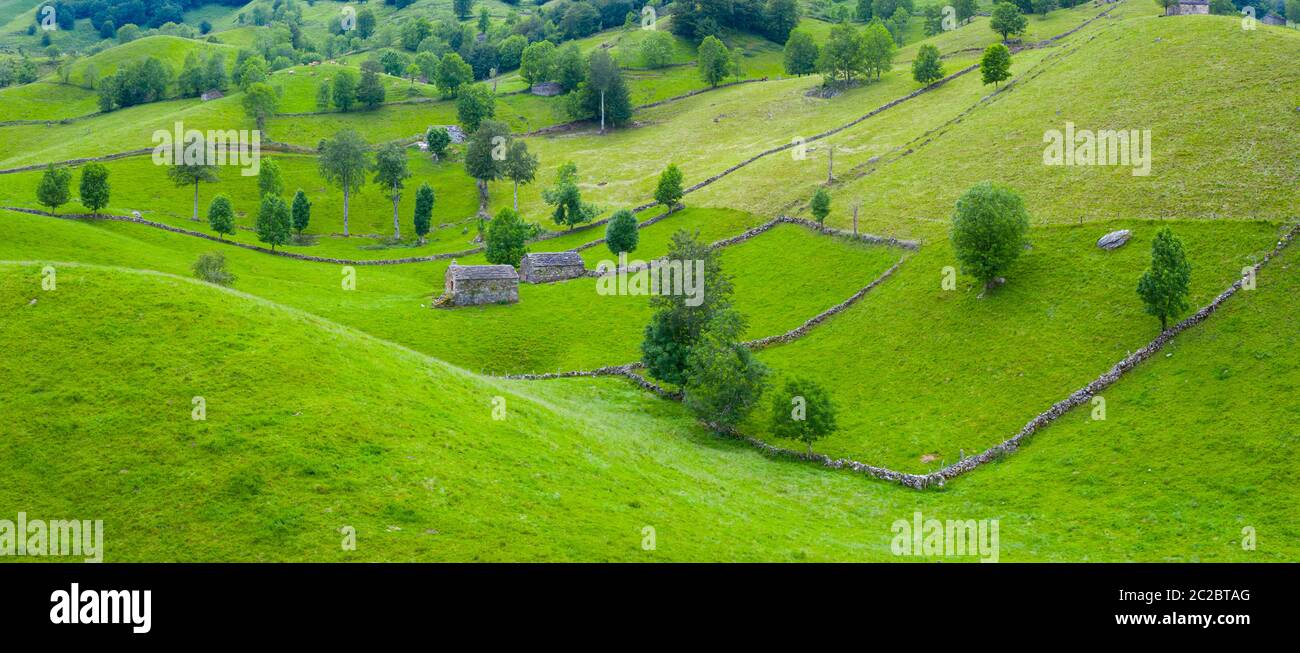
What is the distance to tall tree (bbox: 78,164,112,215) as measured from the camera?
10619cm

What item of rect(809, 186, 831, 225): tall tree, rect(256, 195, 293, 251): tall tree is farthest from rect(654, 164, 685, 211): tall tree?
rect(256, 195, 293, 251): tall tree

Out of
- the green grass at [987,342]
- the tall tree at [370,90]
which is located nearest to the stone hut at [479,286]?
the green grass at [987,342]

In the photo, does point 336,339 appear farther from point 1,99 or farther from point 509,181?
point 1,99

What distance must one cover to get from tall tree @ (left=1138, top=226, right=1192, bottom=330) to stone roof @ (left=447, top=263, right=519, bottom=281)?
66546mm

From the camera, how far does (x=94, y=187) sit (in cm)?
10662

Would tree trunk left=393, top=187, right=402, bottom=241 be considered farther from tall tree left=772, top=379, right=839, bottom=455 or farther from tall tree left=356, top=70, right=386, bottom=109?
tall tree left=772, top=379, right=839, bottom=455

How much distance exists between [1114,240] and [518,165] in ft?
321

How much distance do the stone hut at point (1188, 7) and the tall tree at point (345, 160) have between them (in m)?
153

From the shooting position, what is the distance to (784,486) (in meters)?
52.6

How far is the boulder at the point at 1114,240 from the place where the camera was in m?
73.4

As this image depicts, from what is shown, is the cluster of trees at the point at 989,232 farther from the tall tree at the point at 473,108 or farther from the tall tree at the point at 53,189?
the tall tree at the point at 473,108

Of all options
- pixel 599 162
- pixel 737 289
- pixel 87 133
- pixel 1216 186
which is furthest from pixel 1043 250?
pixel 87 133

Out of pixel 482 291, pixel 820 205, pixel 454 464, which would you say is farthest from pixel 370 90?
pixel 454 464

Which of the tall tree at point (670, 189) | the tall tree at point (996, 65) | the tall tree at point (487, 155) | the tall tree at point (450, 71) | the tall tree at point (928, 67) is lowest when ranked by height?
the tall tree at point (670, 189)
